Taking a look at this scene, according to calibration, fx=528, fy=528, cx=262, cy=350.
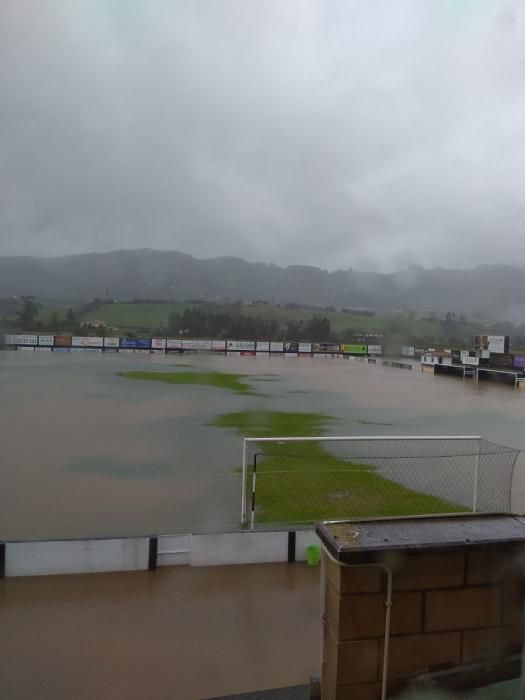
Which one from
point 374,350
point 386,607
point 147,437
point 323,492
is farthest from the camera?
point 374,350

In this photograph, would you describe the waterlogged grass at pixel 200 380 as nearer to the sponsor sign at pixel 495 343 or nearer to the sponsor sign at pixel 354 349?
the sponsor sign at pixel 495 343

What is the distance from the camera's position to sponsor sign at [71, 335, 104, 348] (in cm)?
7594

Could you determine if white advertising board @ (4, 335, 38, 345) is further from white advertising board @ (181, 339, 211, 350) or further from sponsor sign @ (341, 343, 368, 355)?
sponsor sign @ (341, 343, 368, 355)

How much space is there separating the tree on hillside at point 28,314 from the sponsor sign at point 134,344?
28.0 meters

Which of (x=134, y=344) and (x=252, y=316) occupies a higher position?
(x=252, y=316)

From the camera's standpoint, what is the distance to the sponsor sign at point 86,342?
249 feet

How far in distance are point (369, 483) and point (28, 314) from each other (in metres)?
109

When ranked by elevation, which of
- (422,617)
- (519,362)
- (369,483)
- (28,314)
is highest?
(28,314)

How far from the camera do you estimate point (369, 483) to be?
388 inches

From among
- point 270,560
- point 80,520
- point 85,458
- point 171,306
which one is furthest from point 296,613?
point 171,306

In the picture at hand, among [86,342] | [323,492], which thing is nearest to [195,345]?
[86,342]

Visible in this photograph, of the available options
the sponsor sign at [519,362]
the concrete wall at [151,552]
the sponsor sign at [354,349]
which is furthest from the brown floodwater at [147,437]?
the sponsor sign at [354,349]

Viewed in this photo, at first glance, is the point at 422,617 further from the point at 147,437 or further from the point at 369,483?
the point at 147,437

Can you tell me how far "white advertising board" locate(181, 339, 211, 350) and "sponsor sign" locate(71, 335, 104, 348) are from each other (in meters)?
11.8
